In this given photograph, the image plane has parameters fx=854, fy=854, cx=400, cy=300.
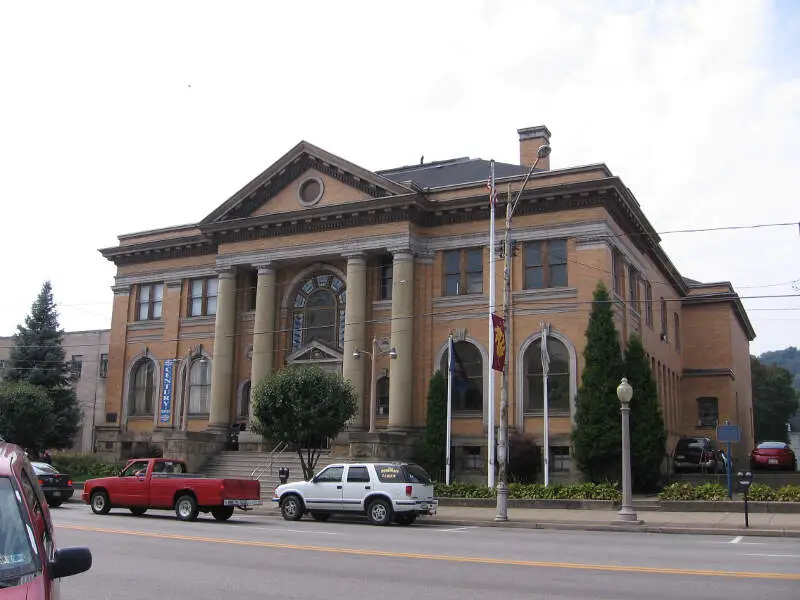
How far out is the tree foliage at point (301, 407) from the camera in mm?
29594

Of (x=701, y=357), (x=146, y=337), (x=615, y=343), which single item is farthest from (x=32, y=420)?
(x=701, y=357)

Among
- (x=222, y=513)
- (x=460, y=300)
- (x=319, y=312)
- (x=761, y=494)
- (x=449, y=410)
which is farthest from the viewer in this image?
(x=319, y=312)

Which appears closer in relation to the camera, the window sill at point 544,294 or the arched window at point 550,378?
the arched window at point 550,378

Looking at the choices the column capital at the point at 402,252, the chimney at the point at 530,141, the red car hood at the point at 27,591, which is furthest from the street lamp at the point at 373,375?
the red car hood at the point at 27,591

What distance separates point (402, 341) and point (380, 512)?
15380 millimetres

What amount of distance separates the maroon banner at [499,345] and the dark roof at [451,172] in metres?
13.6

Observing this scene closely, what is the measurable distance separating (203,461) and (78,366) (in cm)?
2359

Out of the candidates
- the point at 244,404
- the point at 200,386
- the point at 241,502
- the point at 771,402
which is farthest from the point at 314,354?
the point at 771,402

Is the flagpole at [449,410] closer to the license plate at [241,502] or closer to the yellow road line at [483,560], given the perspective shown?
the license plate at [241,502]

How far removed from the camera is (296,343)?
4112cm

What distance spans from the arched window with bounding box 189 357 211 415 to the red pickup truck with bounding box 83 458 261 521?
18.9m

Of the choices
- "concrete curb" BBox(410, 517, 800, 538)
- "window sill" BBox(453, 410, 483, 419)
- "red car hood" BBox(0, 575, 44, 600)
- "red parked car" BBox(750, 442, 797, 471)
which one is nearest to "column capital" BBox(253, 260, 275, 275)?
"window sill" BBox(453, 410, 483, 419)

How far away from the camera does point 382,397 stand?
1515 inches

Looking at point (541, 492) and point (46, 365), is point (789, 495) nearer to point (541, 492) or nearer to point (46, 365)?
point (541, 492)
